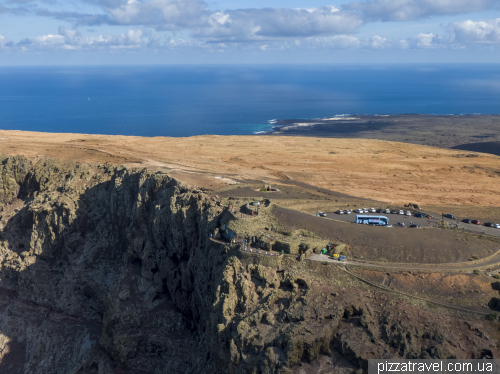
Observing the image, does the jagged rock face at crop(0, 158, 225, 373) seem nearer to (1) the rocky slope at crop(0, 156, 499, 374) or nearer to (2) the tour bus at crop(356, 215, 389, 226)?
(1) the rocky slope at crop(0, 156, 499, 374)

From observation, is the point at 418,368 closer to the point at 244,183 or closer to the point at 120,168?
the point at 244,183

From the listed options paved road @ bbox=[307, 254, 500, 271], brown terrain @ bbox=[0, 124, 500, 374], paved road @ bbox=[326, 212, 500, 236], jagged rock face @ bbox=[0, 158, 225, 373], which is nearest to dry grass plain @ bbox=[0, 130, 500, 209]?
brown terrain @ bbox=[0, 124, 500, 374]

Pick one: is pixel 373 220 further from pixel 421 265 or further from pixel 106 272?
pixel 106 272

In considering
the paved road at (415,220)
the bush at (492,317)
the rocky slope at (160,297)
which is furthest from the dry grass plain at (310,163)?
the bush at (492,317)

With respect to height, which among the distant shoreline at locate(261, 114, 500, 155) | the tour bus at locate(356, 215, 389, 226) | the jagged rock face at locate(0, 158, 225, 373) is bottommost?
the jagged rock face at locate(0, 158, 225, 373)

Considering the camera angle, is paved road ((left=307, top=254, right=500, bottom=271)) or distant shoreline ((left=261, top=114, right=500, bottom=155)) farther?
distant shoreline ((left=261, top=114, right=500, bottom=155))

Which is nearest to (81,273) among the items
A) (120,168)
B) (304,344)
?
(120,168)
